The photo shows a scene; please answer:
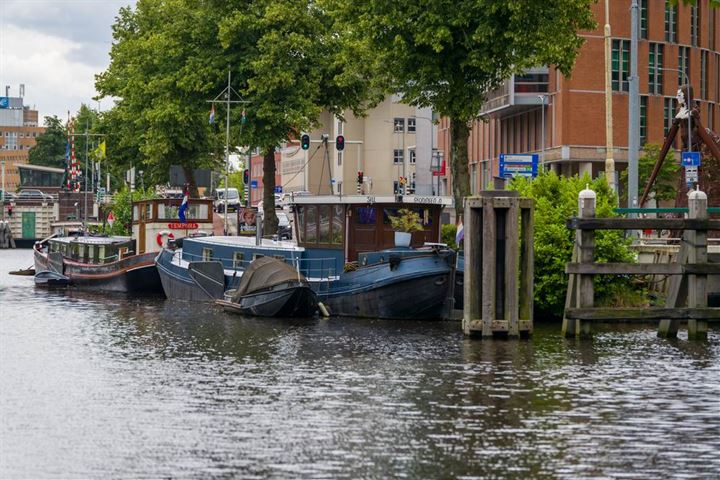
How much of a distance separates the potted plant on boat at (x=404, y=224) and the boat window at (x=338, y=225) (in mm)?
1581

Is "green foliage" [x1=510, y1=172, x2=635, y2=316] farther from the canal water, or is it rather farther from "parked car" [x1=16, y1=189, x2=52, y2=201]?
"parked car" [x1=16, y1=189, x2=52, y2=201]

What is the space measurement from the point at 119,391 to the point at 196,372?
3197 millimetres

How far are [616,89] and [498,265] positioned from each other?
55516 mm

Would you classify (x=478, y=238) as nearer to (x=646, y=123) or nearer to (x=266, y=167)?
(x=266, y=167)

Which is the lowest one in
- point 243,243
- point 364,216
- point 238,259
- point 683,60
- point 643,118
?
point 238,259

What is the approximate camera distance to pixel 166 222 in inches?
2440

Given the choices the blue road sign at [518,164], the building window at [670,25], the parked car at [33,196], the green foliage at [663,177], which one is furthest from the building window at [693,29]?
the parked car at [33,196]


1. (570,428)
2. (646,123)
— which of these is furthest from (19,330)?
(646,123)

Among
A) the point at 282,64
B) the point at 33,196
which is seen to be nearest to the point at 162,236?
the point at 282,64

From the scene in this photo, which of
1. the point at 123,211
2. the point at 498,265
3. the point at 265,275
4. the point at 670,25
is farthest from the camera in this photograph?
the point at 123,211

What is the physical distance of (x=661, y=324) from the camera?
37.7 metres

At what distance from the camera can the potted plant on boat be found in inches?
1710

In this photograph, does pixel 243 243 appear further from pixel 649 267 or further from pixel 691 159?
pixel 649 267

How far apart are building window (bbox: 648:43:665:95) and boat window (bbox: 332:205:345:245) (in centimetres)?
5007
